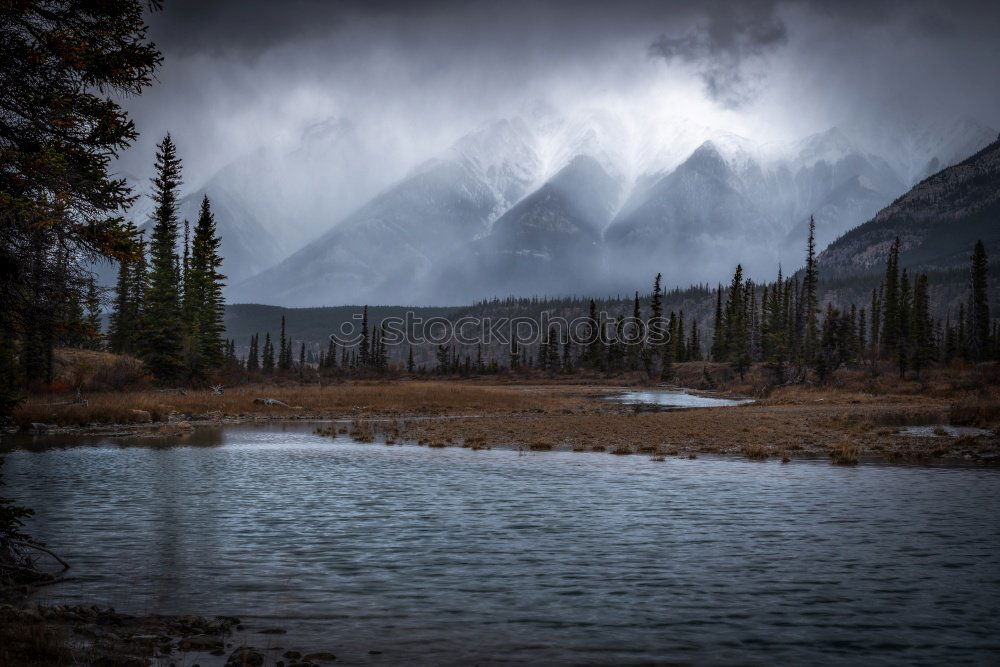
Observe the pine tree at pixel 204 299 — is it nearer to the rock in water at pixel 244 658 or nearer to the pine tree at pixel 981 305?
the rock in water at pixel 244 658

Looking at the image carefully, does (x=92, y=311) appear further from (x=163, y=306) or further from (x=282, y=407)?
(x=163, y=306)

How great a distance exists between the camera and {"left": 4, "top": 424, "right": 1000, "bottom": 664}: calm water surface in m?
9.41

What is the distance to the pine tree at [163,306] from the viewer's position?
222 feet

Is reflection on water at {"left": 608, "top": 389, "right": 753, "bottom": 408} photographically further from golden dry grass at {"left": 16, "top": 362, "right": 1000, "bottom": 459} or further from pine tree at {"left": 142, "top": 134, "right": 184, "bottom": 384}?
pine tree at {"left": 142, "top": 134, "right": 184, "bottom": 384}

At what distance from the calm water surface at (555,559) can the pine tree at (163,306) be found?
4593 centimetres

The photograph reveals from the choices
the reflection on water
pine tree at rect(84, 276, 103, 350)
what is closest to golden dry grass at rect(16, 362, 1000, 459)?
the reflection on water

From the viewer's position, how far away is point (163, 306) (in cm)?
6888

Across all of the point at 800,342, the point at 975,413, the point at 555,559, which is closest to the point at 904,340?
the point at 800,342

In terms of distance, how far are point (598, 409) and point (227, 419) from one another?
32673mm

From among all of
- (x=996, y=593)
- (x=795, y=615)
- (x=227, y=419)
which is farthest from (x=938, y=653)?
(x=227, y=419)

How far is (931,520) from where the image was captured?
1645 centimetres

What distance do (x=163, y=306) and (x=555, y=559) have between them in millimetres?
65753

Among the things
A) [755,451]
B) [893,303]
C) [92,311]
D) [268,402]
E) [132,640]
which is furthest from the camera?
[893,303]

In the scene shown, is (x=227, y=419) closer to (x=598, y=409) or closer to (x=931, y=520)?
(x=598, y=409)
